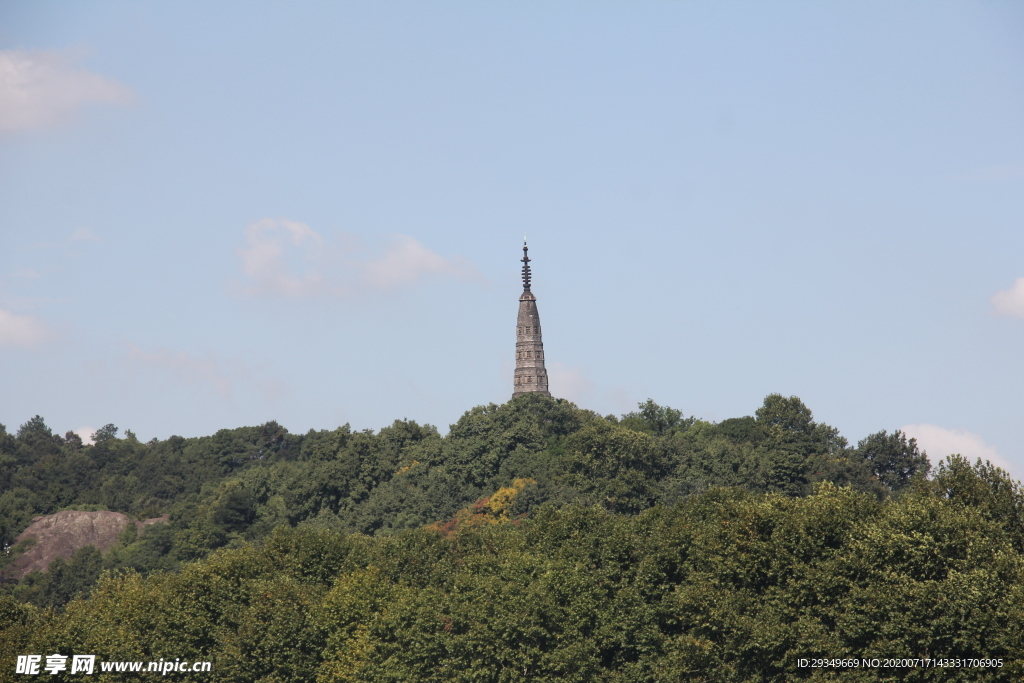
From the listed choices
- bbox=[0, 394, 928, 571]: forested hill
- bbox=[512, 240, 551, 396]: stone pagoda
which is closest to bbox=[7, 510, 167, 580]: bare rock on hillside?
bbox=[0, 394, 928, 571]: forested hill

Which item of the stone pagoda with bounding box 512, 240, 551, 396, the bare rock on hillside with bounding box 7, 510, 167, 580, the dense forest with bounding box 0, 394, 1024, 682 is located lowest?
the dense forest with bounding box 0, 394, 1024, 682

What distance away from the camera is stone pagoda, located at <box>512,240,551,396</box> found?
149 meters

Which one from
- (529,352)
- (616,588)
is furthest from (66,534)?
(616,588)

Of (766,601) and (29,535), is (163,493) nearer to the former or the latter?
(29,535)

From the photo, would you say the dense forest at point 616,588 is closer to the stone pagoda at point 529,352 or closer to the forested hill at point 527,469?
the forested hill at point 527,469

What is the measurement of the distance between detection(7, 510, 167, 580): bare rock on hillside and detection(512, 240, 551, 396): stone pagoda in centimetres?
4775

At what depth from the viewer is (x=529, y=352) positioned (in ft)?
493

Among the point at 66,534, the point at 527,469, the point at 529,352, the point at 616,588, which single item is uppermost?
the point at 529,352

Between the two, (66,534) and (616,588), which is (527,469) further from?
(66,534)

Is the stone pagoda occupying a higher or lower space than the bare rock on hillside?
higher

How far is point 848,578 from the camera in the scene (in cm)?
5678

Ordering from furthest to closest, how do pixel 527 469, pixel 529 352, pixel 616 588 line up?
pixel 529 352, pixel 527 469, pixel 616 588

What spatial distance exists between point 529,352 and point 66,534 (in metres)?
60.5

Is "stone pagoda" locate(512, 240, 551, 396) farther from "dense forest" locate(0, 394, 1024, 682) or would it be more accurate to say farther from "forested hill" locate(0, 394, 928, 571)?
"dense forest" locate(0, 394, 1024, 682)
